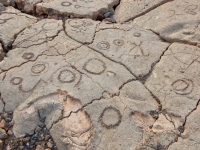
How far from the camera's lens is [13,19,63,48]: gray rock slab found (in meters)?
2.45

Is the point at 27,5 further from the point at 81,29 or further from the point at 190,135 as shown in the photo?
the point at 190,135

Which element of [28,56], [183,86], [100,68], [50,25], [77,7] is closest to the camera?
[183,86]

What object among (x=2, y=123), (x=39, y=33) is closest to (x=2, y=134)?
(x=2, y=123)

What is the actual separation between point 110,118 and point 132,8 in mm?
1620

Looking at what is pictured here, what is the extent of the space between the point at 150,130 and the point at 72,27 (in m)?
1.37

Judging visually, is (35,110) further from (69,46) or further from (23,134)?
(69,46)

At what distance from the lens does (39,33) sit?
2.55 m

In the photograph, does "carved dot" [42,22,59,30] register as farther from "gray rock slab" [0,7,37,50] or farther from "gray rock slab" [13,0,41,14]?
"gray rock slab" [13,0,41,14]

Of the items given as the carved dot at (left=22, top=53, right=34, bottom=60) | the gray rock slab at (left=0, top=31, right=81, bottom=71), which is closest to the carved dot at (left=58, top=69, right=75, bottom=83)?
the gray rock slab at (left=0, top=31, right=81, bottom=71)

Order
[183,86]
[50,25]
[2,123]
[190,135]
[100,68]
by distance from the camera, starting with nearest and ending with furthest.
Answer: [190,135]
[2,123]
[183,86]
[100,68]
[50,25]

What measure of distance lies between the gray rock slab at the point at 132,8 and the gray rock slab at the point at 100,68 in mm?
761

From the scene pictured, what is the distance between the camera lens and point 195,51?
229cm

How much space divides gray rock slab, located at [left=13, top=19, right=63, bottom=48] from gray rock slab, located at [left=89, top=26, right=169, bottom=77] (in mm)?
438

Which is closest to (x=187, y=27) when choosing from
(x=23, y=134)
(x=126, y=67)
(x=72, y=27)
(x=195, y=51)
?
(x=195, y=51)
